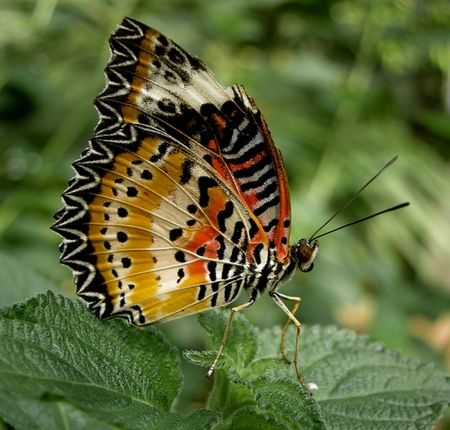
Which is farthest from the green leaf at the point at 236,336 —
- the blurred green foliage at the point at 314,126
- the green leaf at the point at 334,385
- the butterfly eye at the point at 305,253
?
the blurred green foliage at the point at 314,126

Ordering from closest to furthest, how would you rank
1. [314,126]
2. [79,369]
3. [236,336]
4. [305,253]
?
[79,369] → [236,336] → [305,253] → [314,126]

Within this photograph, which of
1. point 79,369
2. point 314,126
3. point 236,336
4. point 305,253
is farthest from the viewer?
point 314,126

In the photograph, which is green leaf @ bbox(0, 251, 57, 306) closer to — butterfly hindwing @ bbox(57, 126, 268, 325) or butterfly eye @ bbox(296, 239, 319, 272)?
butterfly hindwing @ bbox(57, 126, 268, 325)

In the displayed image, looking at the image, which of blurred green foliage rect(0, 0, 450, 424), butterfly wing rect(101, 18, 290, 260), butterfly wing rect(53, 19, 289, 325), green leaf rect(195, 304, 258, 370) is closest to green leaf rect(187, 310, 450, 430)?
green leaf rect(195, 304, 258, 370)

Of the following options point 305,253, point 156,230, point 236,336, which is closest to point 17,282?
point 156,230

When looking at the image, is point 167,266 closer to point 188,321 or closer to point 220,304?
point 220,304

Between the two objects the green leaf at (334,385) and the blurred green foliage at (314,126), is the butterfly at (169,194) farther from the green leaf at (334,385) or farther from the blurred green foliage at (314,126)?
the blurred green foliage at (314,126)

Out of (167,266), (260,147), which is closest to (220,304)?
(167,266)

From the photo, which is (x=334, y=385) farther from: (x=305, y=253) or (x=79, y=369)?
(x=79, y=369)
